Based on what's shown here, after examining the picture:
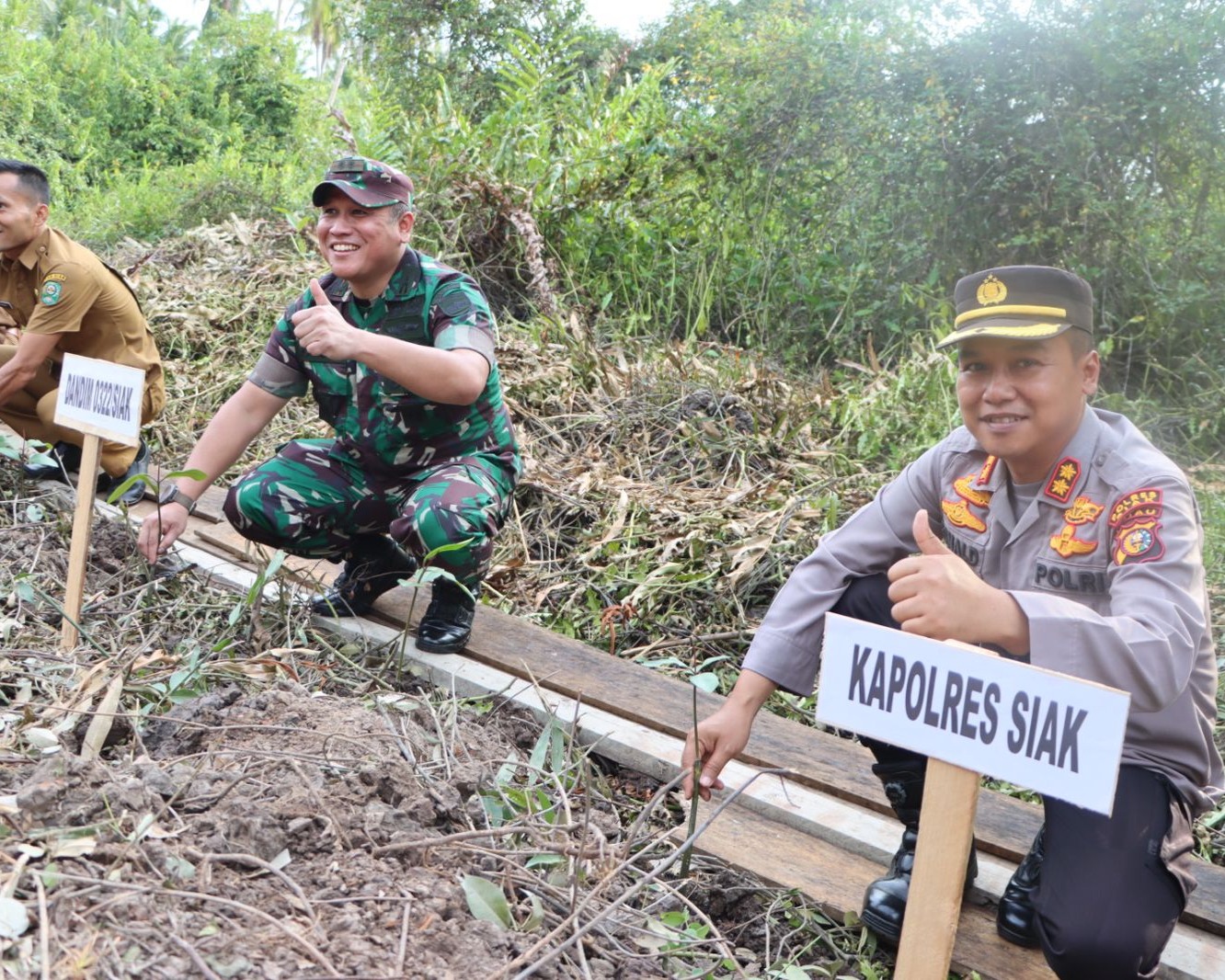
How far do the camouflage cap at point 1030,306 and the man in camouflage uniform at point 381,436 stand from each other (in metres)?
1.31

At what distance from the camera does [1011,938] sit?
6.34ft

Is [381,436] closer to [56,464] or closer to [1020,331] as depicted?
[56,464]

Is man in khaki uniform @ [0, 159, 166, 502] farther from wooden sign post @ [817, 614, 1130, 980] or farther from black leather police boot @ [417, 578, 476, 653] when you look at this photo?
wooden sign post @ [817, 614, 1130, 980]

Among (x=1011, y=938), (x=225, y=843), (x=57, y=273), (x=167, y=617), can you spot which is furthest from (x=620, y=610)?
(x=57, y=273)

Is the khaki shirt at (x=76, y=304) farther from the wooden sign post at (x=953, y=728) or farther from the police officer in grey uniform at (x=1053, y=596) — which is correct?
the wooden sign post at (x=953, y=728)

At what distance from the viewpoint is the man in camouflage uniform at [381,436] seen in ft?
9.16

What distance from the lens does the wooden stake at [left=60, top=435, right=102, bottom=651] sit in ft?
8.06

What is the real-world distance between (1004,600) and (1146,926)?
0.56 metres

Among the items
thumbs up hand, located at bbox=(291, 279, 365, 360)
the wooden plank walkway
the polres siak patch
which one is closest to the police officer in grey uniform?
the wooden plank walkway

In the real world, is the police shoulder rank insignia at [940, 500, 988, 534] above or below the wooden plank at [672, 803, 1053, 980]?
above

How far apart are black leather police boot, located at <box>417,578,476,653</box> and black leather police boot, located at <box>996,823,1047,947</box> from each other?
55.9 inches

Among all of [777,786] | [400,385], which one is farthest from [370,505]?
[777,786]

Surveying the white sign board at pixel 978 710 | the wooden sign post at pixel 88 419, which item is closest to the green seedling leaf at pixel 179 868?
the white sign board at pixel 978 710

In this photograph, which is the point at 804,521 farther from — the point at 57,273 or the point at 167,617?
the point at 57,273
